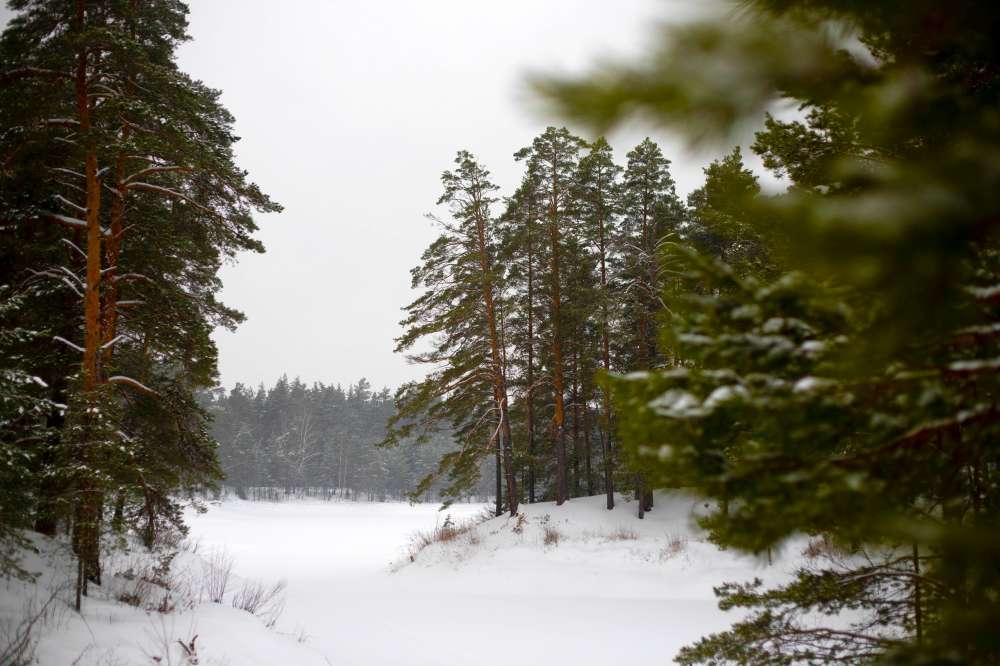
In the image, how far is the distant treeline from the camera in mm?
65750

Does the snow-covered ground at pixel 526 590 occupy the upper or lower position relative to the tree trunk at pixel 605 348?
lower

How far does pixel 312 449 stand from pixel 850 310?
7525 cm

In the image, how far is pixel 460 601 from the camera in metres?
10.9

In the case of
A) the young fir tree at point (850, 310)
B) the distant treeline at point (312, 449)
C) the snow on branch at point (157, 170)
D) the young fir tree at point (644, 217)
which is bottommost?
the distant treeline at point (312, 449)

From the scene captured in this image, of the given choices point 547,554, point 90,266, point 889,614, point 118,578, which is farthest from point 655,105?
point 547,554

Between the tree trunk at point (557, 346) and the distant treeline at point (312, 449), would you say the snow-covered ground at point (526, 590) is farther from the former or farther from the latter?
the distant treeline at point (312, 449)

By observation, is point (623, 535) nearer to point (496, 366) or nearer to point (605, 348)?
point (496, 366)

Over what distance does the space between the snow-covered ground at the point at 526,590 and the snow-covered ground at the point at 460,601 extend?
0.14 ft

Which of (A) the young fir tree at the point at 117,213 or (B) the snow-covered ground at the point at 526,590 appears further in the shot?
(B) the snow-covered ground at the point at 526,590

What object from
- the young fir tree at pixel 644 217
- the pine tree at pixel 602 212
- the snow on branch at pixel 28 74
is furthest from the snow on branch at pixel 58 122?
the young fir tree at pixel 644 217

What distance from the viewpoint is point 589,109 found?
3.96 ft

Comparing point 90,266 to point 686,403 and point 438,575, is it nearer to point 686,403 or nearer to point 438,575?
point 686,403

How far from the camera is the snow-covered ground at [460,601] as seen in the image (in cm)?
590

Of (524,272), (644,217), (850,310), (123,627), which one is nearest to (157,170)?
(123,627)
